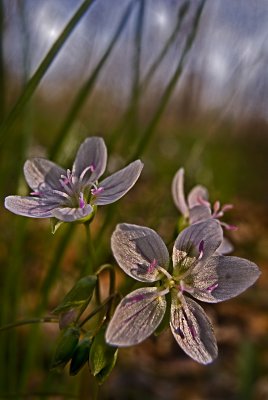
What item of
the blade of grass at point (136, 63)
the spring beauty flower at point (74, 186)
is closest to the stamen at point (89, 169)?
the spring beauty flower at point (74, 186)

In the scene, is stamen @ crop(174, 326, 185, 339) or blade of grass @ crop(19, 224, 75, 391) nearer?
stamen @ crop(174, 326, 185, 339)

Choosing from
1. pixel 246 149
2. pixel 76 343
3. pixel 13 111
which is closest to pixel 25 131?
pixel 13 111

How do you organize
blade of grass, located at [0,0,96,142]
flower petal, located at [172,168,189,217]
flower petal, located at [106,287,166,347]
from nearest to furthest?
flower petal, located at [106,287,166,347]
blade of grass, located at [0,0,96,142]
flower petal, located at [172,168,189,217]

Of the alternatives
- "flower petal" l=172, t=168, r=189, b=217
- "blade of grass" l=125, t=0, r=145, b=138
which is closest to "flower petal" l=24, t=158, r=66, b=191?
"flower petal" l=172, t=168, r=189, b=217

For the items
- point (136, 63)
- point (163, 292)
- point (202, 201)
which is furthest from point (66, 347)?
point (136, 63)

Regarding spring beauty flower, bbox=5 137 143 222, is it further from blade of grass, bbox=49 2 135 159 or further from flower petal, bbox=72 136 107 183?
blade of grass, bbox=49 2 135 159

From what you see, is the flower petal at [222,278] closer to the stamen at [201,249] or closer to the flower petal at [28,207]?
the stamen at [201,249]

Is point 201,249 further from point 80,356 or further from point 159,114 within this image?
point 159,114
